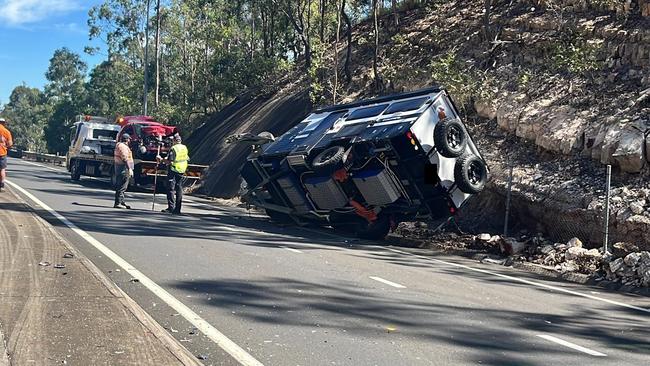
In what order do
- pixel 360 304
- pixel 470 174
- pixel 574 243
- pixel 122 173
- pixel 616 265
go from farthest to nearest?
pixel 122 173, pixel 470 174, pixel 574 243, pixel 616 265, pixel 360 304

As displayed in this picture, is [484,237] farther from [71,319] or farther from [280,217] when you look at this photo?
[71,319]

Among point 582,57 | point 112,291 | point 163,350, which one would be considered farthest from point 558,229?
point 163,350

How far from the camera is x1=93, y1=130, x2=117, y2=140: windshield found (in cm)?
2803

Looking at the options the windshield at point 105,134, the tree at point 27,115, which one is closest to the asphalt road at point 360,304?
the windshield at point 105,134

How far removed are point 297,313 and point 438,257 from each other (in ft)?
19.3

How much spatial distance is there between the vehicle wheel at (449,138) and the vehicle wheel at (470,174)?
200mm

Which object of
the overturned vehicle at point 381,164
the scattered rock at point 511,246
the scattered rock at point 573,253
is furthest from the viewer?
the overturned vehicle at point 381,164

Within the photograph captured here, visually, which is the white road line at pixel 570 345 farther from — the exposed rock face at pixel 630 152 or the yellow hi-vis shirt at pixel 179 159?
the yellow hi-vis shirt at pixel 179 159

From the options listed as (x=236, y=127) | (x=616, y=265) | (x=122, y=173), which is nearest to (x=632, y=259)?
(x=616, y=265)

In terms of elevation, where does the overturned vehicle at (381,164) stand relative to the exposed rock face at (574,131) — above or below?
below

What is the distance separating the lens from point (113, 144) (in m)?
28.1

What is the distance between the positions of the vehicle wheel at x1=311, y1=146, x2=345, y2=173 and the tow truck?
995 cm

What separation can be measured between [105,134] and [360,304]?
22.9 metres

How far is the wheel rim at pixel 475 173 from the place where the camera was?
1295cm
